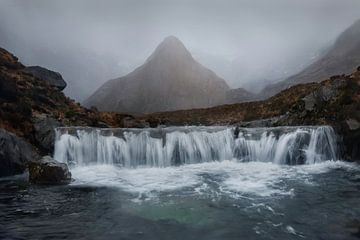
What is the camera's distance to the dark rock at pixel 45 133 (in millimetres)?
26531

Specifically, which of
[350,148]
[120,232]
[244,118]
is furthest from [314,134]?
[244,118]

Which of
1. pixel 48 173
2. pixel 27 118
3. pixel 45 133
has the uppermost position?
pixel 27 118

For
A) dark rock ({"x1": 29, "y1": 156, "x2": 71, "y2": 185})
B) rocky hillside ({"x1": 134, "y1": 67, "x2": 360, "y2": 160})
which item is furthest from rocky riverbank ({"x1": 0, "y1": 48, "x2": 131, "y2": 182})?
rocky hillside ({"x1": 134, "y1": 67, "x2": 360, "y2": 160})

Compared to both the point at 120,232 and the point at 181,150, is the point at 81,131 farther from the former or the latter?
the point at 120,232

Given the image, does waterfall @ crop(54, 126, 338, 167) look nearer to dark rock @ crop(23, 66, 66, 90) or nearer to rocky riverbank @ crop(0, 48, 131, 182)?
rocky riverbank @ crop(0, 48, 131, 182)

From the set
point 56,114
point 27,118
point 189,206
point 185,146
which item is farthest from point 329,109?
point 27,118

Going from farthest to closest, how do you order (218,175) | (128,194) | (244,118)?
(244,118) → (218,175) → (128,194)

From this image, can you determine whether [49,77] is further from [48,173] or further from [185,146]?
[48,173]

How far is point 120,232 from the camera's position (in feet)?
39.0

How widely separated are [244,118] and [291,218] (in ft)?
136

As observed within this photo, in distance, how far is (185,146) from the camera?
27.8 meters

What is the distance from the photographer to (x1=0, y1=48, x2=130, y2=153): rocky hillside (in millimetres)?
27062

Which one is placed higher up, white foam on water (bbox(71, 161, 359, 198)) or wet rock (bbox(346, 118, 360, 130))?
wet rock (bbox(346, 118, 360, 130))

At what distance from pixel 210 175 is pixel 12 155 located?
12.9 meters
